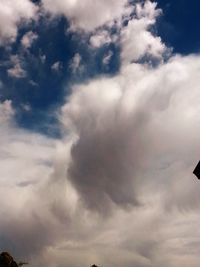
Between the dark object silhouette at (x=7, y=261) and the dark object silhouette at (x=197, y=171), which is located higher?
the dark object silhouette at (x=7, y=261)

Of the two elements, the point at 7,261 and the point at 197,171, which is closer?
the point at 197,171

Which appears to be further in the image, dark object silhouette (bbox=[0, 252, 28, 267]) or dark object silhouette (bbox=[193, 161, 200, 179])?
dark object silhouette (bbox=[0, 252, 28, 267])

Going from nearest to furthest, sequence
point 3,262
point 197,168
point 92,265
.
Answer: point 197,168, point 3,262, point 92,265

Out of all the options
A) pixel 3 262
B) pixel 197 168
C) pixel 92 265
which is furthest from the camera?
pixel 92 265

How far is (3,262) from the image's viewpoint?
52.6 metres

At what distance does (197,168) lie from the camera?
2714 cm

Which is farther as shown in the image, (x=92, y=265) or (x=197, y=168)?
(x=92, y=265)

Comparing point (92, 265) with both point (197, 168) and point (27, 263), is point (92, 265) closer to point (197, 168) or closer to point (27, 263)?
point (27, 263)

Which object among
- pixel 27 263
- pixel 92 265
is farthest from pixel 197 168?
pixel 92 265

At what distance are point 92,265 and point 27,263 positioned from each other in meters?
11.6

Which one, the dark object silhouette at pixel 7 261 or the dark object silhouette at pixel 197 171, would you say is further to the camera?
the dark object silhouette at pixel 7 261

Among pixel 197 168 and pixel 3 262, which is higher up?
pixel 3 262

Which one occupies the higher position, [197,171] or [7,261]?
[7,261]

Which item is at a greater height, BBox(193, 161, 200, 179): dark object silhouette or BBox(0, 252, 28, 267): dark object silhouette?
BBox(0, 252, 28, 267): dark object silhouette
